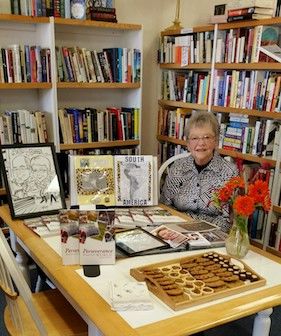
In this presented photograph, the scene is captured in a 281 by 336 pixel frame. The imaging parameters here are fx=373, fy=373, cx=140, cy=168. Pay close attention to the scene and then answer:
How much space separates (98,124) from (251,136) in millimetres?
1250

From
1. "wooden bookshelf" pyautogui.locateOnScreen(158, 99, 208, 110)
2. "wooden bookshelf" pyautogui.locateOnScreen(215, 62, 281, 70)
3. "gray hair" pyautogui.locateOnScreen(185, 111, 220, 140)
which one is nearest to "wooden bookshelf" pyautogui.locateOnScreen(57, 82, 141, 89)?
"wooden bookshelf" pyautogui.locateOnScreen(158, 99, 208, 110)

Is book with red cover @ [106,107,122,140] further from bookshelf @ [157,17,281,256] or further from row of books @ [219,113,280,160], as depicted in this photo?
row of books @ [219,113,280,160]

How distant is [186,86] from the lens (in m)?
3.37

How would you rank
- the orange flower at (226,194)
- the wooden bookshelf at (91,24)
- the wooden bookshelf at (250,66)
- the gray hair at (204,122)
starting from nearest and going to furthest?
the orange flower at (226,194)
the gray hair at (204,122)
the wooden bookshelf at (250,66)
the wooden bookshelf at (91,24)

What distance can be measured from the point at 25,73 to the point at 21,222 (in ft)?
4.85

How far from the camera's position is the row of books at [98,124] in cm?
302

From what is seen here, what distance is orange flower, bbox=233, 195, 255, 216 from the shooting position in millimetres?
1298

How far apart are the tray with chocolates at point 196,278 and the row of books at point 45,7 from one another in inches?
88.2

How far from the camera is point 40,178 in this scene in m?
1.78

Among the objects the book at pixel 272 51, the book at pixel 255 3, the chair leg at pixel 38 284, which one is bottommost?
the chair leg at pixel 38 284

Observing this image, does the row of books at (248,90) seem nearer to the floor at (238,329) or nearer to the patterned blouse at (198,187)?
the patterned blouse at (198,187)

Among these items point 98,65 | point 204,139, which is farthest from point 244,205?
point 98,65

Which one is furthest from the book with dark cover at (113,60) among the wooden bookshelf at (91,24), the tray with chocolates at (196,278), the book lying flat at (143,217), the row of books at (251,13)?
the tray with chocolates at (196,278)

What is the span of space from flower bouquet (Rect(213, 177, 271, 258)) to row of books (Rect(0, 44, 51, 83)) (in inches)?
75.5
